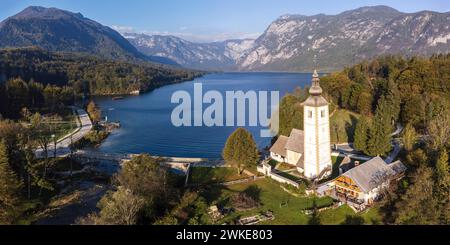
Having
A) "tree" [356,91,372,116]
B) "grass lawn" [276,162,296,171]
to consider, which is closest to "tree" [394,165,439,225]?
"grass lawn" [276,162,296,171]

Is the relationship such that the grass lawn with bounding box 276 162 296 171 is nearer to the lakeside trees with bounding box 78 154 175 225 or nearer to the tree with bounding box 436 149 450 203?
the lakeside trees with bounding box 78 154 175 225

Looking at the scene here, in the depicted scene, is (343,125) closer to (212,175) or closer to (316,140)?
(316,140)

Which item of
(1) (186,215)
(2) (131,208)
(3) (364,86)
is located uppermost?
(3) (364,86)

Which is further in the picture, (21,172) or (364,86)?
(364,86)

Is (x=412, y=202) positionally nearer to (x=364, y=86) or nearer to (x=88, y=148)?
(x=88, y=148)
